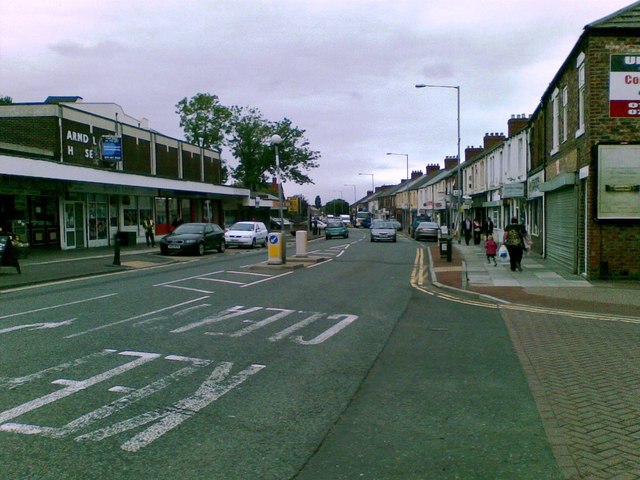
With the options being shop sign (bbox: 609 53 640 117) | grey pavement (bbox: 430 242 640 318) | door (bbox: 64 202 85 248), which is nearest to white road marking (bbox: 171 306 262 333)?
grey pavement (bbox: 430 242 640 318)

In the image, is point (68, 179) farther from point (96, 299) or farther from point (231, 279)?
point (96, 299)

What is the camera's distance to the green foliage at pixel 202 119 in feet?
249

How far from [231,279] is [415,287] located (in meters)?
5.21

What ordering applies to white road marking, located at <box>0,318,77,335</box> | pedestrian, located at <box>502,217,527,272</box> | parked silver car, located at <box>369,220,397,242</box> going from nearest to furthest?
white road marking, located at <box>0,318,77,335</box> < pedestrian, located at <box>502,217,527,272</box> < parked silver car, located at <box>369,220,397,242</box>

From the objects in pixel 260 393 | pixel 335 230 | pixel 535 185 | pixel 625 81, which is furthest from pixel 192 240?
pixel 335 230

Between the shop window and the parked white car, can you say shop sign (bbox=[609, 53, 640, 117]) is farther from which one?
the shop window

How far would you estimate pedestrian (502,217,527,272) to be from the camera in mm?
20219

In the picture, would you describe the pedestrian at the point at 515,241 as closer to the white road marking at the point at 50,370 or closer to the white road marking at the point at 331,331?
the white road marking at the point at 331,331

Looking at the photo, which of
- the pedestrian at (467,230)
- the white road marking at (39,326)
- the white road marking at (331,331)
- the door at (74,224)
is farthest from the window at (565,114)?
the door at (74,224)

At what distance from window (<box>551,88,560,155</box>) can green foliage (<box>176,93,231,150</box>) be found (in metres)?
57.0

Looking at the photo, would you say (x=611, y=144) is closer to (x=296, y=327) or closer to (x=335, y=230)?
(x=296, y=327)

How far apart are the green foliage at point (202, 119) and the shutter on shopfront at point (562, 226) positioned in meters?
57.0

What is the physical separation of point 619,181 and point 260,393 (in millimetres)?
13886

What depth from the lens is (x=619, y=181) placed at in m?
17.0
